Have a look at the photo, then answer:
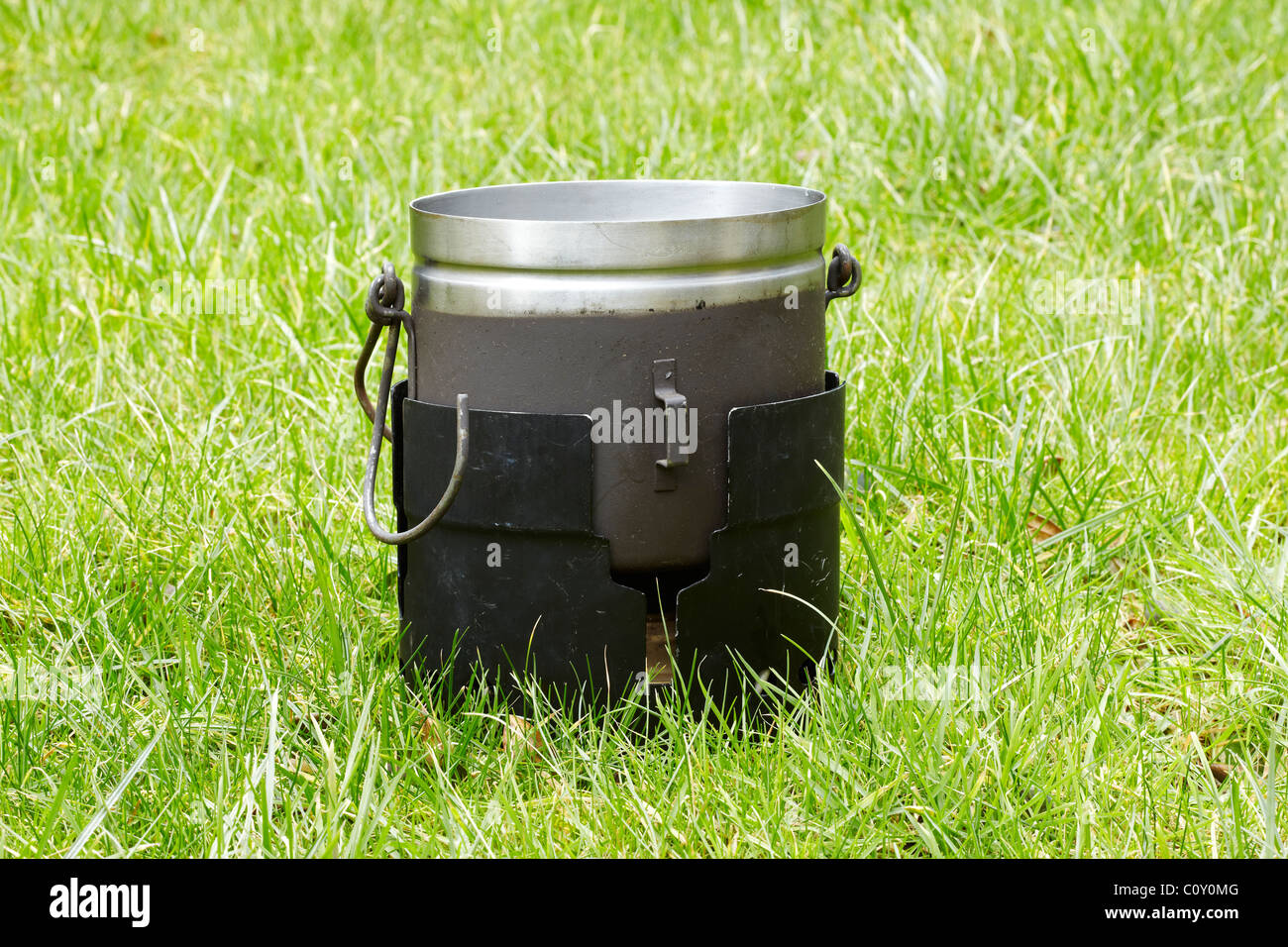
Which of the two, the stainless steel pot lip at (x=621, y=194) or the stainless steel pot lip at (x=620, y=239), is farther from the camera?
the stainless steel pot lip at (x=621, y=194)

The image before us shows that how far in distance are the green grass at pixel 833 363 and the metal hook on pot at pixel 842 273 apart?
1.55 feet

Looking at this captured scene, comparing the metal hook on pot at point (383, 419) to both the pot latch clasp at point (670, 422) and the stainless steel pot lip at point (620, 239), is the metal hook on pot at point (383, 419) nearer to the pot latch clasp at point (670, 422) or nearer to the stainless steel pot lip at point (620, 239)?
the stainless steel pot lip at point (620, 239)

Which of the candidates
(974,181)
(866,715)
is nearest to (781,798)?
(866,715)

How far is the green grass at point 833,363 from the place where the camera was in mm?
2164

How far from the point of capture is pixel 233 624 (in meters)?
2.69

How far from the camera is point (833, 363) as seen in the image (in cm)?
362

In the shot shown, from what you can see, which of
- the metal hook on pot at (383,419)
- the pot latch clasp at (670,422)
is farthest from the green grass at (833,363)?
the pot latch clasp at (670,422)

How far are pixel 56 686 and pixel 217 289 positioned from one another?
5.87ft

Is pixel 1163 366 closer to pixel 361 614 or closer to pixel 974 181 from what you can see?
pixel 974 181

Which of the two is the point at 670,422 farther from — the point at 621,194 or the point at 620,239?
the point at 621,194

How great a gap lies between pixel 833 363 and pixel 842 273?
3.69 feet

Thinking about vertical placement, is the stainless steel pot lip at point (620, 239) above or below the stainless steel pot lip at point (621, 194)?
below

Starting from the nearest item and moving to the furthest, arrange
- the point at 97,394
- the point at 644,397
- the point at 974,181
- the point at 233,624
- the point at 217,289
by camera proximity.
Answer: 1. the point at 644,397
2. the point at 233,624
3. the point at 97,394
4. the point at 217,289
5. the point at 974,181

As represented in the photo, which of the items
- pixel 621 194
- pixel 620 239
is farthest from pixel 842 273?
pixel 620 239
